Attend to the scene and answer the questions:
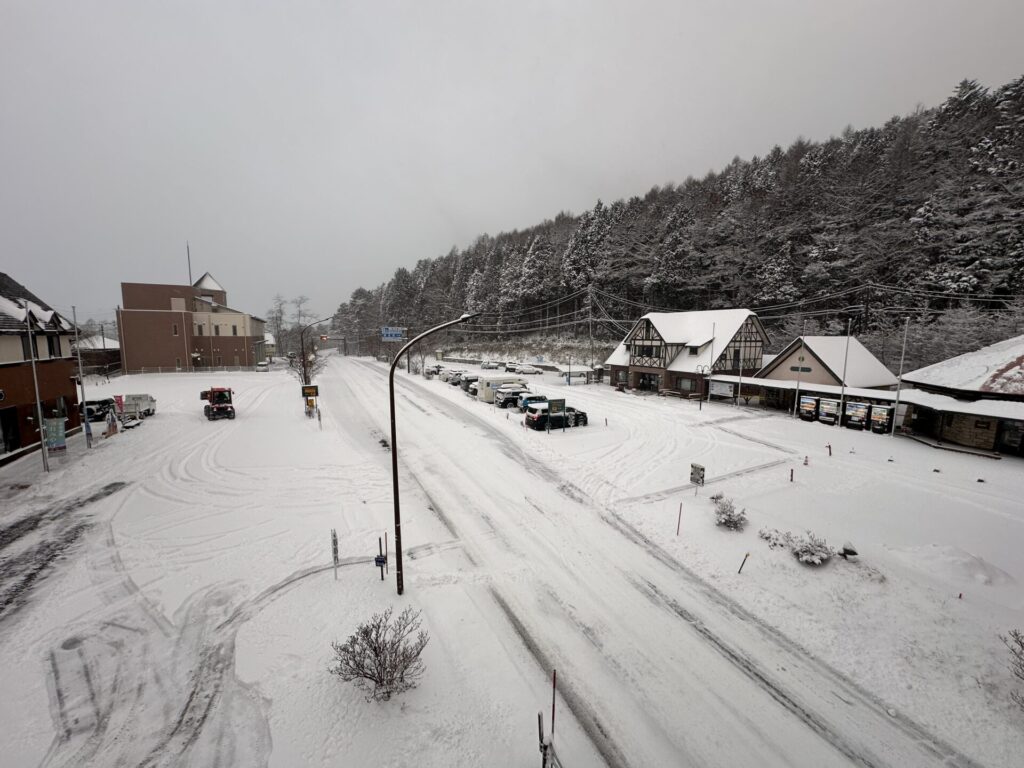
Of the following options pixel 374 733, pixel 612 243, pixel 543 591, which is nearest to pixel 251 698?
pixel 374 733

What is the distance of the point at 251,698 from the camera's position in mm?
6914

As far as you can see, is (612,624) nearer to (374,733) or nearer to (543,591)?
(543,591)

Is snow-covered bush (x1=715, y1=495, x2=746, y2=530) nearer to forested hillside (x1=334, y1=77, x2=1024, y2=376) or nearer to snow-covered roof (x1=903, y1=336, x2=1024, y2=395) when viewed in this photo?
snow-covered roof (x1=903, y1=336, x2=1024, y2=395)

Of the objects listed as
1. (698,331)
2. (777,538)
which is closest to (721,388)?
(698,331)

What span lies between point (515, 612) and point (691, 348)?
114ft

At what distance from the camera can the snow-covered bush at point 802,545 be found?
11.2 meters

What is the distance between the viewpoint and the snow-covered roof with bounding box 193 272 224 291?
71.6 metres

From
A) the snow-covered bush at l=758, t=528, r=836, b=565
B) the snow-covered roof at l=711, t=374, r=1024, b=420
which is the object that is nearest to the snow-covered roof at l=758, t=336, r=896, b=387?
the snow-covered roof at l=711, t=374, r=1024, b=420

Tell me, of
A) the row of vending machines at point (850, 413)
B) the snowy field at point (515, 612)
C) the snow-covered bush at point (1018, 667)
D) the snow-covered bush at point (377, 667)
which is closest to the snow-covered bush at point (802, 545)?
the snowy field at point (515, 612)

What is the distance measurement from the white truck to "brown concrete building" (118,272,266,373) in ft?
116

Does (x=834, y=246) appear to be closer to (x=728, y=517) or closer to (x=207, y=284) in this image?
(x=728, y=517)

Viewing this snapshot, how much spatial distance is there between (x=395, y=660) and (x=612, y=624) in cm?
474

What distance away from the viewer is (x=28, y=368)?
20.0 metres

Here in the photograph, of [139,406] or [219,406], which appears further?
[219,406]
